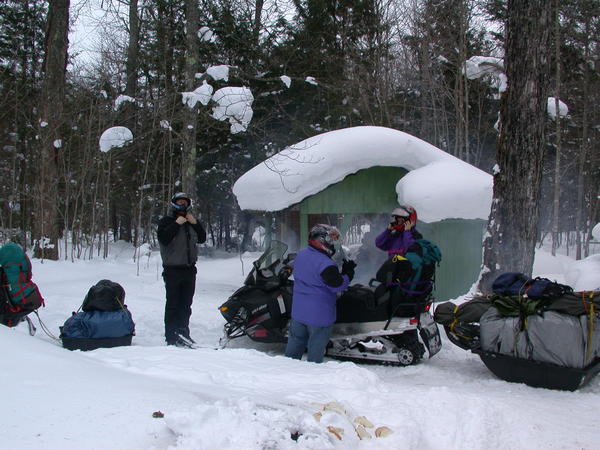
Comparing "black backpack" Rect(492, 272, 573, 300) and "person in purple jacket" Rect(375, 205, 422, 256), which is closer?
"black backpack" Rect(492, 272, 573, 300)

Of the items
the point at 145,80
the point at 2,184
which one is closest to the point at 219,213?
the point at 145,80

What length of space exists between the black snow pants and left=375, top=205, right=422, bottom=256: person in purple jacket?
2325 mm

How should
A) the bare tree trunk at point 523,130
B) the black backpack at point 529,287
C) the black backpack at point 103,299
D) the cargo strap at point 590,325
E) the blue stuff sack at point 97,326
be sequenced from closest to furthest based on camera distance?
the cargo strap at point 590,325, the black backpack at point 529,287, the blue stuff sack at point 97,326, the black backpack at point 103,299, the bare tree trunk at point 523,130

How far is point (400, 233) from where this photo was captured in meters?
6.08

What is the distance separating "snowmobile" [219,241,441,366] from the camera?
17.0 ft

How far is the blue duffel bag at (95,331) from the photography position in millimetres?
5254

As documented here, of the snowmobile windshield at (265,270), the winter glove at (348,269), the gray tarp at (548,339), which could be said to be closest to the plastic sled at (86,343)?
the snowmobile windshield at (265,270)

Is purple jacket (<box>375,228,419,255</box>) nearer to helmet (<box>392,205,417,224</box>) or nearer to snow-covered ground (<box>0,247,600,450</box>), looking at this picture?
helmet (<box>392,205,417,224</box>)

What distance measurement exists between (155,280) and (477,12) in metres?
16.3

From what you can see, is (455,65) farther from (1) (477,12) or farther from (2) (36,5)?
(2) (36,5)

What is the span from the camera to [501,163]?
6844mm

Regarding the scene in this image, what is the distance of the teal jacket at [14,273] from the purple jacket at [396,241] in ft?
13.1

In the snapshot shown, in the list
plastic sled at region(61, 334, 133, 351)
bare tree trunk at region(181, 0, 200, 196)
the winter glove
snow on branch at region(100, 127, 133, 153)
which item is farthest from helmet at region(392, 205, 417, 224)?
snow on branch at region(100, 127, 133, 153)

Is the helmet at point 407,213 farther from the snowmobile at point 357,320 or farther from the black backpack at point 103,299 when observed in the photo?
the black backpack at point 103,299
